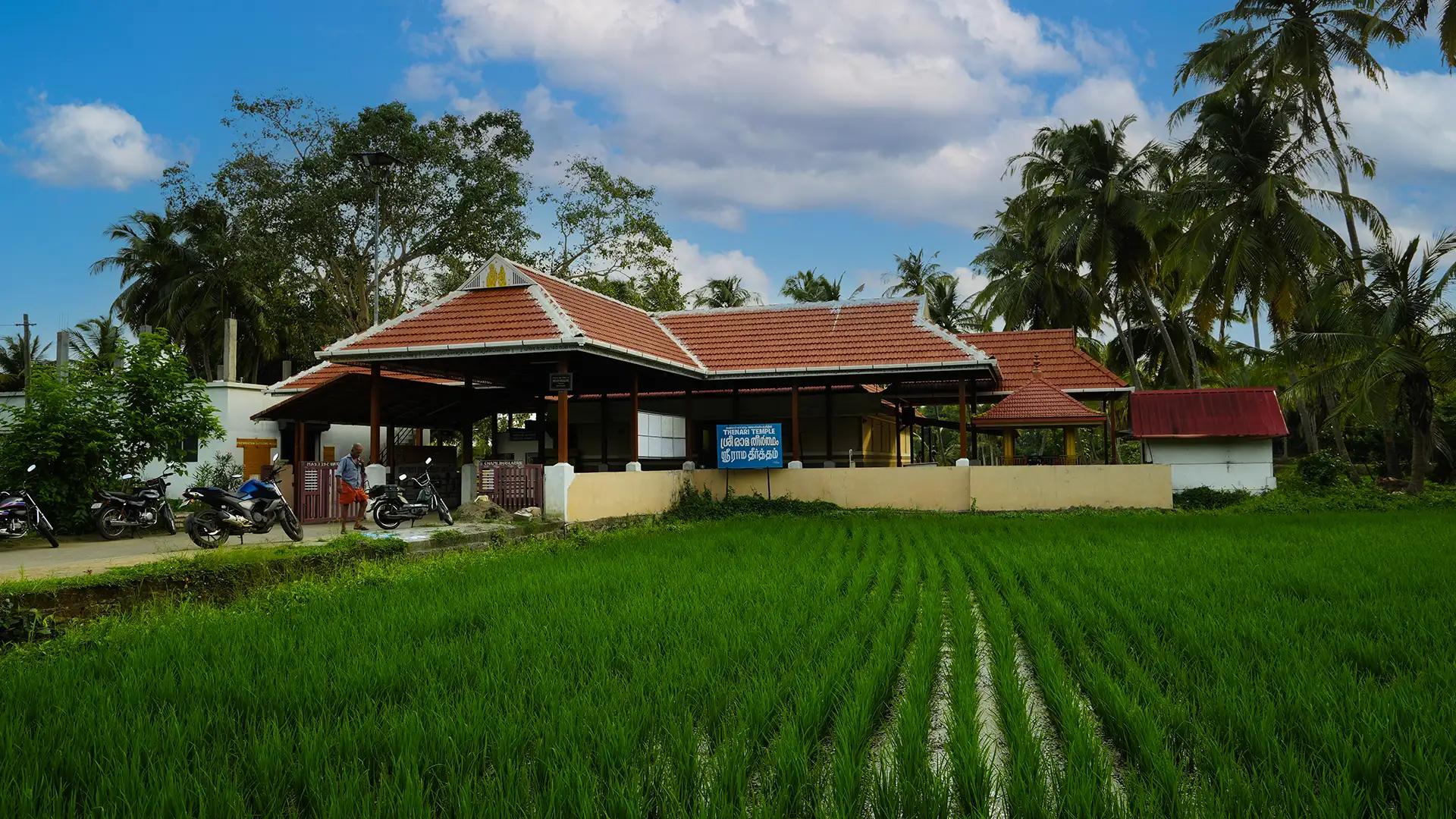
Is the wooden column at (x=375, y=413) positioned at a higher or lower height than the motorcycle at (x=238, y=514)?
higher

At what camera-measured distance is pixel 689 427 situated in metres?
19.5

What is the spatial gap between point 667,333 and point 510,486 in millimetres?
6189

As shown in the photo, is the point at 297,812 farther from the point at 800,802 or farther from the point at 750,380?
the point at 750,380

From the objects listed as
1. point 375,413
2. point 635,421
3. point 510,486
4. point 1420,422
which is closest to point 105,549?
point 375,413

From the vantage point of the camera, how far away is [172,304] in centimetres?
3362

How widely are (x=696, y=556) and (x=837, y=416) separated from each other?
36.4ft

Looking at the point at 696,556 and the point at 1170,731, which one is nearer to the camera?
the point at 1170,731

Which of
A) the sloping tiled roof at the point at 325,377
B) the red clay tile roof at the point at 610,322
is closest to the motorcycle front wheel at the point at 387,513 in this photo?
the red clay tile roof at the point at 610,322

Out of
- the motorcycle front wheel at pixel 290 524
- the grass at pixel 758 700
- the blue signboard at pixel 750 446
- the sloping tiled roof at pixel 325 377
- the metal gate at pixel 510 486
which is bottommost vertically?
the grass at pixel 758 700

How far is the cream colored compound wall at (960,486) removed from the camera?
57.9 feet

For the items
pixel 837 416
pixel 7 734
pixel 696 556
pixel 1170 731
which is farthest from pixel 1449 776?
pixel 837 416

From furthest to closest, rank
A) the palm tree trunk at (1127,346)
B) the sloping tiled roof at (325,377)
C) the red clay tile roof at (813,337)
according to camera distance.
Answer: the palm tree trunk at (1127,346) → the sloping tiled roof at (325,377) → the red clay tile roof at (813,337)

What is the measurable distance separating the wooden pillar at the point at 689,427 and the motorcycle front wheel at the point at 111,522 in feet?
31.8

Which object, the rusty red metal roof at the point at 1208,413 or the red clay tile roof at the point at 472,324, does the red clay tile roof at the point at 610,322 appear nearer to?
the red clay tile roof at the point at 472,324
